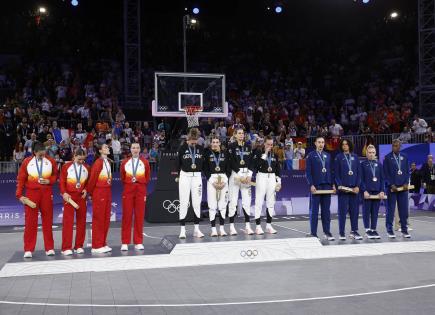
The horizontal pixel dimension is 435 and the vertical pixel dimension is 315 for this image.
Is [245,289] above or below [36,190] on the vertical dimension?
below

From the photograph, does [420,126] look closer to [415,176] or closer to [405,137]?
[405,137]

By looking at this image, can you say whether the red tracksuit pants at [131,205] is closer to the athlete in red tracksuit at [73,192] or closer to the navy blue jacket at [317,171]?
the athlete in red tracksuit at [73,192]

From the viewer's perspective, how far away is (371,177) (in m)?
11.1

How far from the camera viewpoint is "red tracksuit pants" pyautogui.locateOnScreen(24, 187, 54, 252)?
947 cm

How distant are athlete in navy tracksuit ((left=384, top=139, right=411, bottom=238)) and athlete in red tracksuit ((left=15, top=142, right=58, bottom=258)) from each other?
6.83 metres

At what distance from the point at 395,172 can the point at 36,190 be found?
282 inches

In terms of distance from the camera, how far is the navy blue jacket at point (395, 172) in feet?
37.3

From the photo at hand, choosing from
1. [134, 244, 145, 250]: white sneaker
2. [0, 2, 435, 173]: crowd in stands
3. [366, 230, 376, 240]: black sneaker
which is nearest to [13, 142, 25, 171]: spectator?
[0, 2, 435, 173]: crowd in stands

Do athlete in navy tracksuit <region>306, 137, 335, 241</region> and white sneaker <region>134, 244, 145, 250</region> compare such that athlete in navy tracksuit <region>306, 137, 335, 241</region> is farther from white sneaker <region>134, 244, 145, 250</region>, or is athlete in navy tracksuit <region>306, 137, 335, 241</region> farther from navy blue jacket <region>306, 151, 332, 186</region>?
white sneaker <region>134, 244, 145, 250</region>

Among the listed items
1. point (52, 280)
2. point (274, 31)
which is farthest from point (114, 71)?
point (52, 280)

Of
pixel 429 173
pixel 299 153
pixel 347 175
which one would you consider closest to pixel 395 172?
pixel 347 175

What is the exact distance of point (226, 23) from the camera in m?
33.2

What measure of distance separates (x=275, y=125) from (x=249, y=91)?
5131 mm

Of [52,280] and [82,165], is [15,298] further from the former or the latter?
[82,165]
